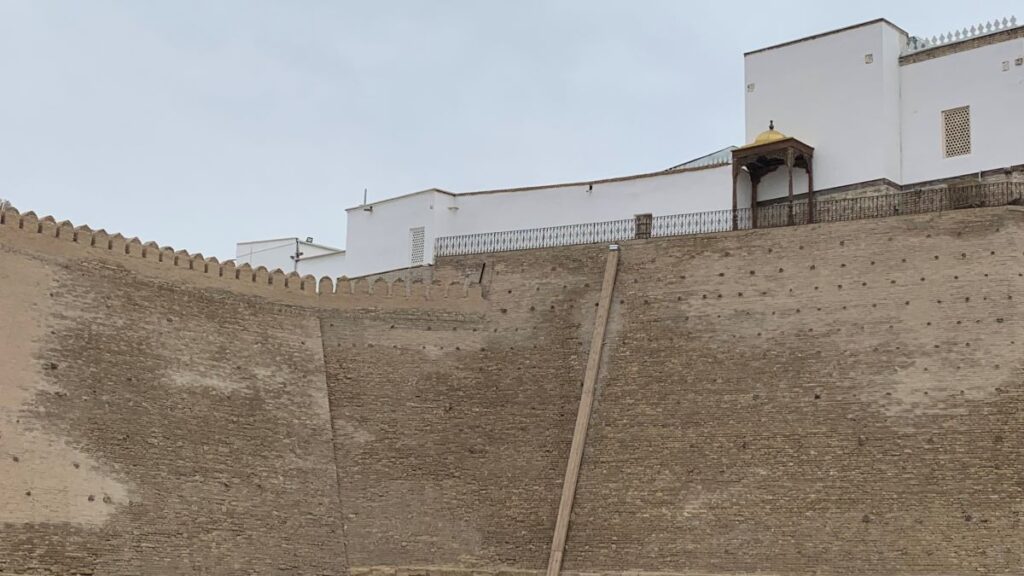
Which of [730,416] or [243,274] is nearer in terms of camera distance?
[730,416]

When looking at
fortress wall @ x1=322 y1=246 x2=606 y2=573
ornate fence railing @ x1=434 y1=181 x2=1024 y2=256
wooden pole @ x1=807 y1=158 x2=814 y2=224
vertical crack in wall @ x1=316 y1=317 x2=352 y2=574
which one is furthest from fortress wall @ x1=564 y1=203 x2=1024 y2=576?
Answer: vertical crack in wall @ x1=316 y1=317 x2=352 y2=574

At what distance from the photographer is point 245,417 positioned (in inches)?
730

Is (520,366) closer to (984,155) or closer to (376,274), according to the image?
(376,274)

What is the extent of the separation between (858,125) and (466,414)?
802 cm

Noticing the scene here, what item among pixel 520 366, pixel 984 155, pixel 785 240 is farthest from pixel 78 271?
pixel 984 155

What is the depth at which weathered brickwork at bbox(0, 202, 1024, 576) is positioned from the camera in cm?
1636

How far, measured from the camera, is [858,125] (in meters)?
21.3

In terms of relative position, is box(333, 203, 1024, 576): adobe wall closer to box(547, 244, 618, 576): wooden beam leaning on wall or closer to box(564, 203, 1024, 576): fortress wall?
box(564, 203, 1024, 576): fortress wall

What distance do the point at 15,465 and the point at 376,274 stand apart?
397 inches

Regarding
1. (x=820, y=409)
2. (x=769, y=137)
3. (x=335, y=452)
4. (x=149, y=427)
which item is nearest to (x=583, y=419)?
(x=820, y=409)

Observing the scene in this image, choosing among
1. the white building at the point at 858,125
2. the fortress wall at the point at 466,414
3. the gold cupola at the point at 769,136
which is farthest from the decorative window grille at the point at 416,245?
the gold cupola at the point at 769,136

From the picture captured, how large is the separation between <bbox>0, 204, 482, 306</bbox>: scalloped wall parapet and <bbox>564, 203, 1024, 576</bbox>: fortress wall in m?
3.36

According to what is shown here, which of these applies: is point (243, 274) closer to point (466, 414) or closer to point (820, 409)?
point (466, 414)

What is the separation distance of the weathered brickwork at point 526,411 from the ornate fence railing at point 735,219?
40.5 inches
